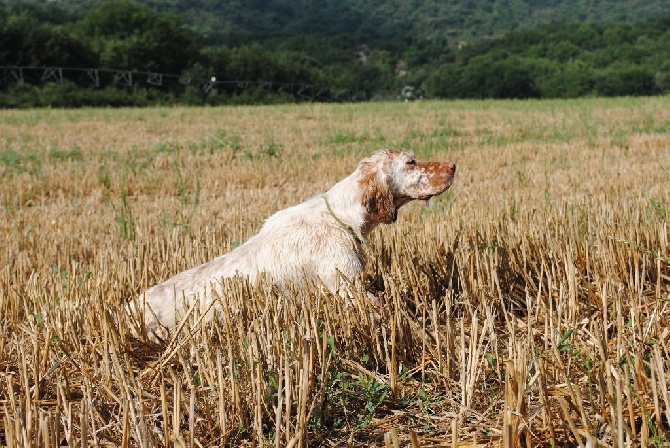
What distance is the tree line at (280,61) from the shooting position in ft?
160

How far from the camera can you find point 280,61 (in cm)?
6581

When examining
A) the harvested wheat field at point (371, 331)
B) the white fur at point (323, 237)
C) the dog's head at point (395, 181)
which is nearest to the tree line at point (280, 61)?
the harvested wheat field at point (371, 331)

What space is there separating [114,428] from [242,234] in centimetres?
354

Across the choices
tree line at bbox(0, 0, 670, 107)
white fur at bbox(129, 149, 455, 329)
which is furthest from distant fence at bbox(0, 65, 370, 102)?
white fur at bbox(129, 149, 455, 329)

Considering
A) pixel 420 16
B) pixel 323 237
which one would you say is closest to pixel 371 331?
pixel 323 237

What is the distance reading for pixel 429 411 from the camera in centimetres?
291

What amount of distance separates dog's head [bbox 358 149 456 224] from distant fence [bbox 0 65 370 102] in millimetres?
45436

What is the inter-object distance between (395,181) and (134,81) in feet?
172

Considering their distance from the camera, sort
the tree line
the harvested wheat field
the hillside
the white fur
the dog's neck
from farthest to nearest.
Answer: the hillside < the tree line < the dog's neck < the white fur < the harvested wheat field

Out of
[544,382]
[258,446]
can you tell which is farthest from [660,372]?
[258,446]

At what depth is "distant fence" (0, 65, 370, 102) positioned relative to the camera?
4775 cm

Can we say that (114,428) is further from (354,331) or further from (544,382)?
(544,382)

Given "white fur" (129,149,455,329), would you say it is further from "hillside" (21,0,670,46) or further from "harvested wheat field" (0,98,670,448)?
"hillside" (21,0,670,46)

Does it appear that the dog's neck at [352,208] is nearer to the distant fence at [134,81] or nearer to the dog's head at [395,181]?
the dog's head at [395,181]
